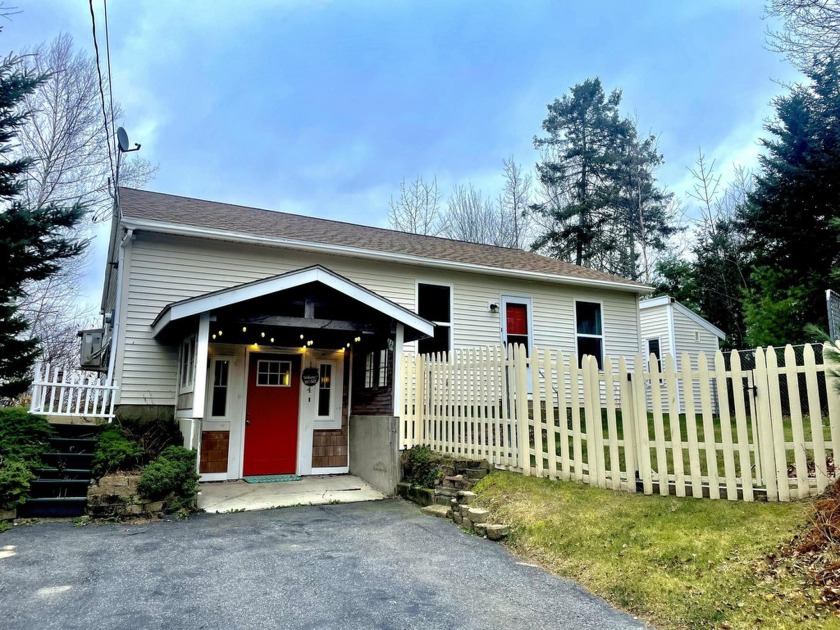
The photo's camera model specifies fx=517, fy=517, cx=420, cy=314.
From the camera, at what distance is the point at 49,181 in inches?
650

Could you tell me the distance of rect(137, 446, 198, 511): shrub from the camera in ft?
18.8

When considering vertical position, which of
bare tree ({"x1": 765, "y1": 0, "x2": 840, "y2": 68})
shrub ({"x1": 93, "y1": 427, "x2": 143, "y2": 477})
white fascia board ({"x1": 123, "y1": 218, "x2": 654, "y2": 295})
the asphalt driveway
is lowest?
the asphalt driveway

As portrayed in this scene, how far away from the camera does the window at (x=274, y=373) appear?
8602 millimetres

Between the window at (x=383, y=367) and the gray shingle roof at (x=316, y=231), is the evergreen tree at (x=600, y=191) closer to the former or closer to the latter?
the gray shingle roof at (x=316, y=231)

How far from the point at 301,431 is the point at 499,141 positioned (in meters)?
23.2

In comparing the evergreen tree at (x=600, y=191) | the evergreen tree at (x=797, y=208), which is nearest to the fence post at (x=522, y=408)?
the evergreen tree at (x=797, y=208)

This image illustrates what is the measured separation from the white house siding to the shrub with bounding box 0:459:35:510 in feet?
7.33

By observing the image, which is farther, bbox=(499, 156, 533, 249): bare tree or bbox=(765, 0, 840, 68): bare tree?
bbox=(499, 156, 533, 249): bare tree

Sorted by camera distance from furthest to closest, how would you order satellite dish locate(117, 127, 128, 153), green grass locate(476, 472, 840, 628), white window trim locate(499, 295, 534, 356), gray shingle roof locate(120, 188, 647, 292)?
white window trim locate(499, 295, 534, 356) < satellite dish locate(117, 127, 128, 153) < gray shingle roof locate(120, 188, 647, 292) < green grass locate(476, 472, 840, 628)

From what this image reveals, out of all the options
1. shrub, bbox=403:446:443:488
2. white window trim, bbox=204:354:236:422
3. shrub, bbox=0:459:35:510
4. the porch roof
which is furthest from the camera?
white window trim, bbox=204:354:236:422

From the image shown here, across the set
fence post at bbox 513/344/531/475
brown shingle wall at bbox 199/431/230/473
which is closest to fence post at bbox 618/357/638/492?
fence post at bbox 513/344/531/475

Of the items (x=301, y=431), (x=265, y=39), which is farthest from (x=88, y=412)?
(x=265, y=39)

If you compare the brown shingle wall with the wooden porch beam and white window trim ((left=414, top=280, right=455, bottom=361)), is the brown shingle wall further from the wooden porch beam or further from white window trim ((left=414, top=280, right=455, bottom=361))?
white window trim ((left=414, top=280, right=455, bottom=361))

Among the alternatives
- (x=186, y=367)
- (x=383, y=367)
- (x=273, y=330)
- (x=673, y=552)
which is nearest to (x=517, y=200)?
(x=383, y=367)
